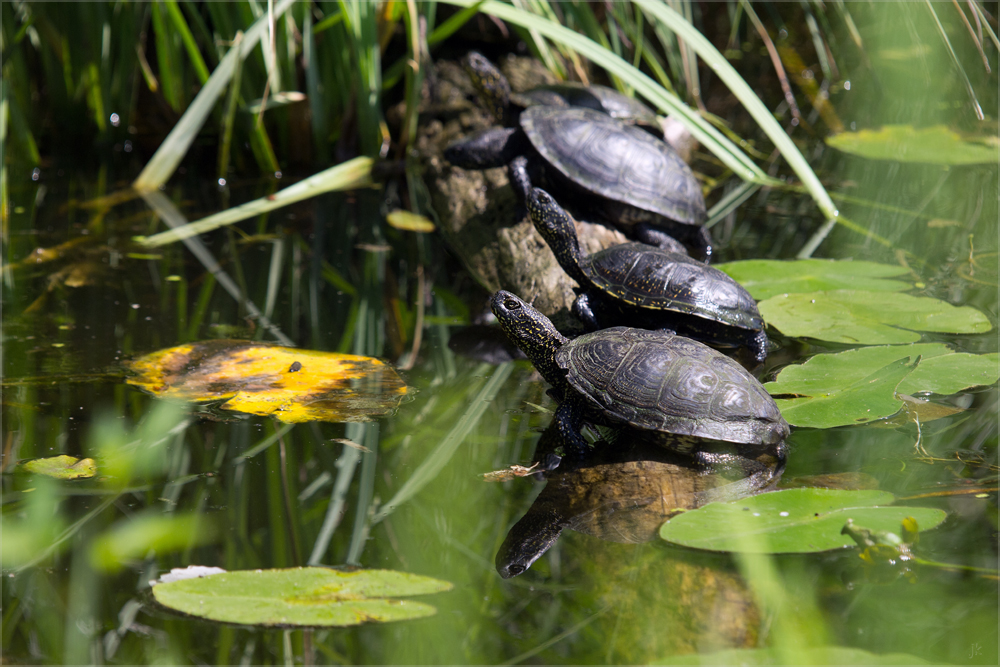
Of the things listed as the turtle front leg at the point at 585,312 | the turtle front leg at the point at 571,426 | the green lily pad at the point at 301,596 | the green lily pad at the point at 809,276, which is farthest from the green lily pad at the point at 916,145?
the green lily pad at the point at 301,596

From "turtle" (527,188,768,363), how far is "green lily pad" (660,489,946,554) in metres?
0.86

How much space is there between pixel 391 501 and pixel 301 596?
38 centimetres

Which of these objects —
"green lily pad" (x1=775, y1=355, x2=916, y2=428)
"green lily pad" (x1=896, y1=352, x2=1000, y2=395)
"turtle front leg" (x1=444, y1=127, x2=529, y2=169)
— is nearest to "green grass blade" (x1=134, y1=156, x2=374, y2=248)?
"turtle front leg" (x1=444, y1=127, x2=529, y2=169)

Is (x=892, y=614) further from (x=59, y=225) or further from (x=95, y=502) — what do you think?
(x=59, y=225)

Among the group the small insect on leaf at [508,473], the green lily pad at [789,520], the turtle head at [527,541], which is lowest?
the turtle head at [527,541]

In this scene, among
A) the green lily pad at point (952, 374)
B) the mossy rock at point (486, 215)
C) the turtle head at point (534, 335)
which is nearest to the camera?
the green lily pad at point (952, 374)

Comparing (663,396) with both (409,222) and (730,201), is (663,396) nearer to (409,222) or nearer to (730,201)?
(409,222)

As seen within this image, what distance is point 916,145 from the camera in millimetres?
4727

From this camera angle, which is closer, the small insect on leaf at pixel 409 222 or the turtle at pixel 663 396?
the turtle at pixel 663 396

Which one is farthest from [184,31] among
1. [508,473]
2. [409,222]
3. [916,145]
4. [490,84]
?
[916,145]

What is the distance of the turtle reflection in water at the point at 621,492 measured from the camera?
1621 millimetres

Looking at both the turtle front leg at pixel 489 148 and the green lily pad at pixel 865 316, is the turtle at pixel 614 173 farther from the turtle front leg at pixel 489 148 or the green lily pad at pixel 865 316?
the green lily pad at pixel 865 316

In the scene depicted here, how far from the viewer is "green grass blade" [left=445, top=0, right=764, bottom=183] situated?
3.24 meters

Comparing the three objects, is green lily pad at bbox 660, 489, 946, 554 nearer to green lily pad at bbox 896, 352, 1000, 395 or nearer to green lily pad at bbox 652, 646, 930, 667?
green lily pad at bbox 652, 646, 930, 667
